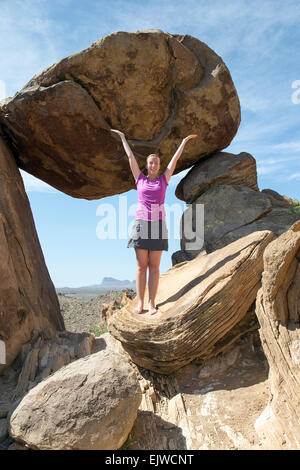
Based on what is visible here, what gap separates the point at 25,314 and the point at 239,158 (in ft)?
20.6

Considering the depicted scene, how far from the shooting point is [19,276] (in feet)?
22.0

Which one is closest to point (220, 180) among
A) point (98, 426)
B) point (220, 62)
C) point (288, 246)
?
point (220, 62)

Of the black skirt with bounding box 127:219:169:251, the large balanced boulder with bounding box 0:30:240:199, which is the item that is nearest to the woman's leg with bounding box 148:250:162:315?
the black skirt with bounding box 127:219:169:251

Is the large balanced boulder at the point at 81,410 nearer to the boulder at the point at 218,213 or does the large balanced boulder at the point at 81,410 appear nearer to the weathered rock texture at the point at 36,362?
the weathered rock texture at the point at 36,362

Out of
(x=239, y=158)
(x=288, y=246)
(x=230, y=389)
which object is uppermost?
(x=239, y=158)

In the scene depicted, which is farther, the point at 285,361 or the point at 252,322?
the point at 252,322

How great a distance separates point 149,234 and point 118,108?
3.77 metres

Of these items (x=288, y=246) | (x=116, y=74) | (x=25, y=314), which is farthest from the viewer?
(x=116, y=74)

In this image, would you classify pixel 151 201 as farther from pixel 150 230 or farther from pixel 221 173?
pixel 221 173

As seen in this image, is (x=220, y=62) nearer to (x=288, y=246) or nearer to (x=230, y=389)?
(x=288, y=246)

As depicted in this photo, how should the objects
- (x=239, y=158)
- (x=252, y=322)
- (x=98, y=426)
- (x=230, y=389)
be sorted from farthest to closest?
(x=239, y=158) < (x=252, y=322) < (x=230, y=389) < (x=98, y=426)

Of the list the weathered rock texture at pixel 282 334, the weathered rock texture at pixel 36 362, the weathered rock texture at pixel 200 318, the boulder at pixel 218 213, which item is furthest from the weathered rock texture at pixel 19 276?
the weathered rock texture at pixel 282 334

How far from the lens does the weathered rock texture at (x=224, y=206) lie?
332 inches

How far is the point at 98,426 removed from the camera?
3652mm
